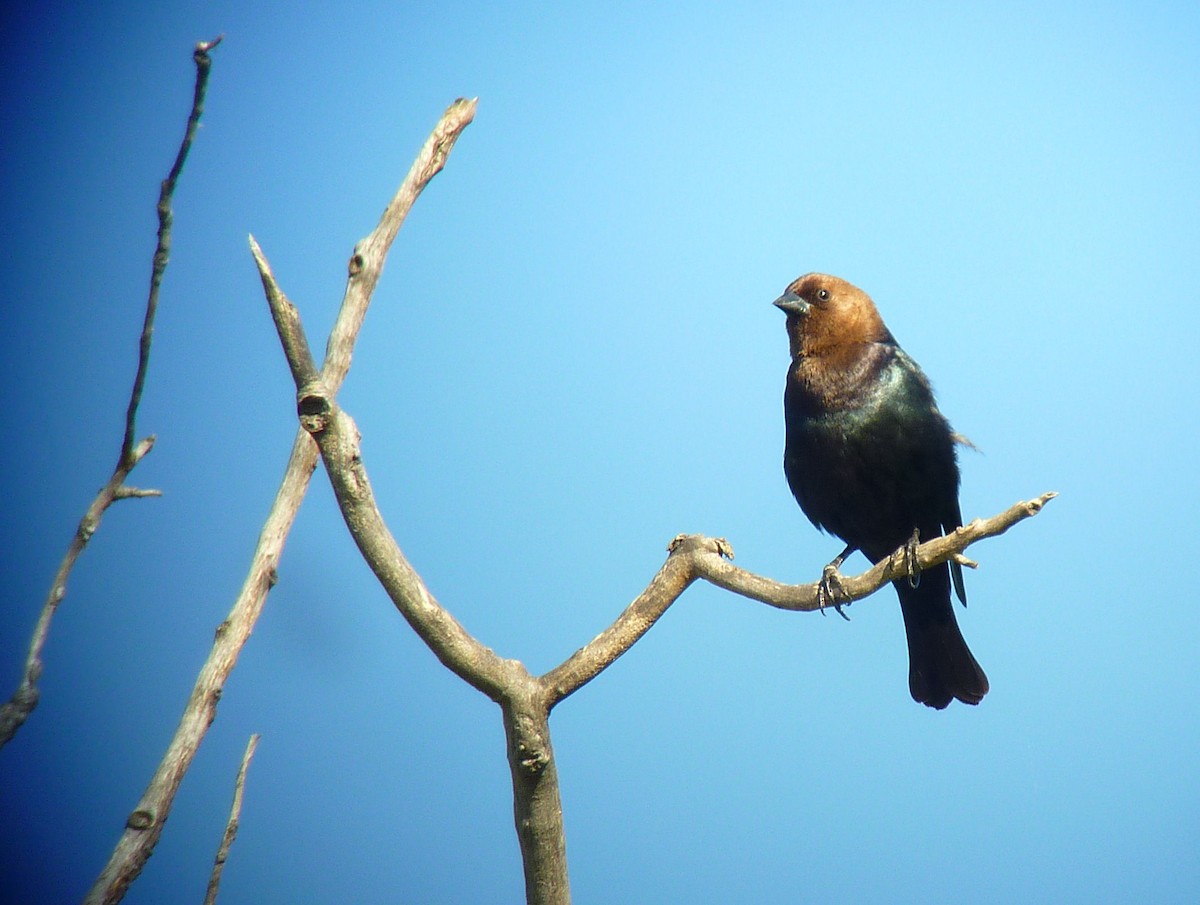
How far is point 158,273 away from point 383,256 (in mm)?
758

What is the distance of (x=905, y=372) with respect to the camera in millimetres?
3746

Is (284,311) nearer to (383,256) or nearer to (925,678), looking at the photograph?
(383,256)

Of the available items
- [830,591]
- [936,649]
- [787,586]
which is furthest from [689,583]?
[936,649]

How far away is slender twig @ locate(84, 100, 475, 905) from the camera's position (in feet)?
7.88

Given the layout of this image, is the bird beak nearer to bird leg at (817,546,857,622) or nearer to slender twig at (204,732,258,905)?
bird leg at (817,546,857,622)

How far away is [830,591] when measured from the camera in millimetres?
2926

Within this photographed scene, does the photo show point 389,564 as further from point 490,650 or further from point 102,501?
point 102,501

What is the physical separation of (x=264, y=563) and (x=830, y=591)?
4.64 ft

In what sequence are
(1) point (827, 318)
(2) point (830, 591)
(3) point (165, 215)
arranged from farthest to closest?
(1) point (827, 318) → (2) point (830, 591) → (3) point (165, 215)

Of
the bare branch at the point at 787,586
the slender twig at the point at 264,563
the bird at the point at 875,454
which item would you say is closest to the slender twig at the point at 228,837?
the slender twig at the point at 264,563

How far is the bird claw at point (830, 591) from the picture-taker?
2.61 m

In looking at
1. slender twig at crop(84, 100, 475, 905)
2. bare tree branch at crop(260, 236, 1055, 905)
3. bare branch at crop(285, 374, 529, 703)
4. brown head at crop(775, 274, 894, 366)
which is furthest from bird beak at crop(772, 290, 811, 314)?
bare branch at crop(285, 374, 529, 703)

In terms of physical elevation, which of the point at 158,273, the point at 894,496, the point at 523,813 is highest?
the point at 894,496

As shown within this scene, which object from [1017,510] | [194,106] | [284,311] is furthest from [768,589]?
[194,106]
